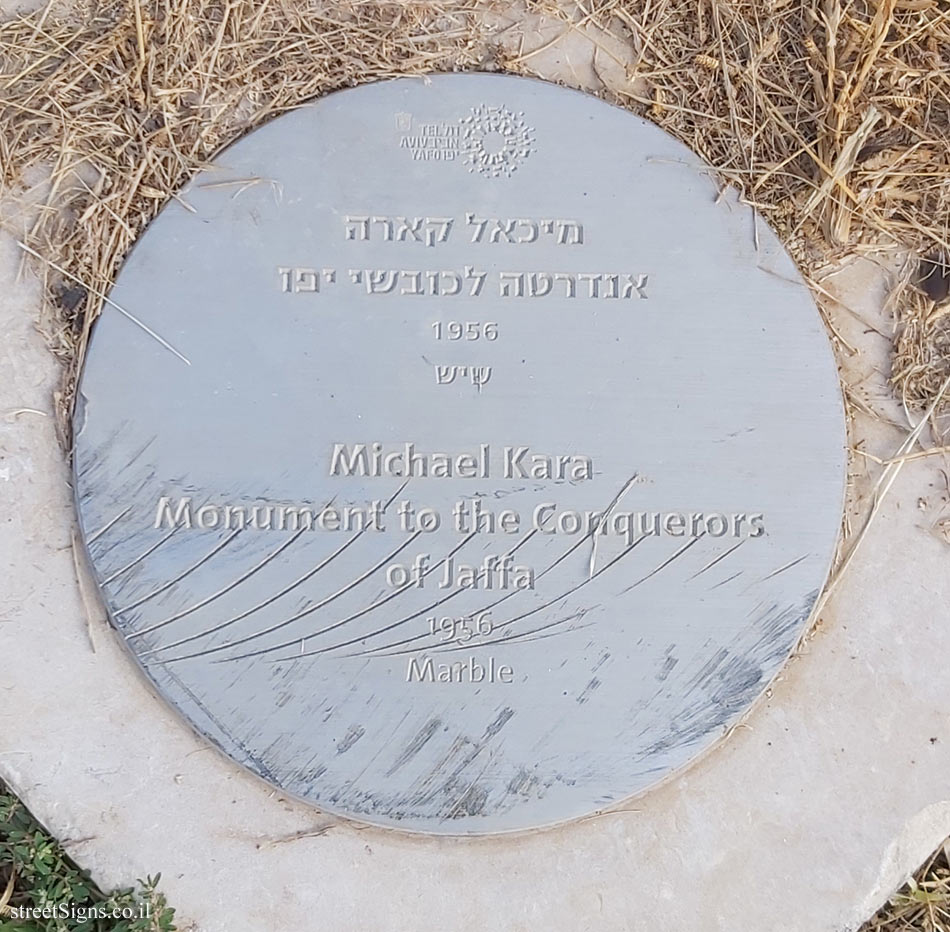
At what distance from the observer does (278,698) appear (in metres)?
1.44

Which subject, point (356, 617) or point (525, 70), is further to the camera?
point (525, 70)

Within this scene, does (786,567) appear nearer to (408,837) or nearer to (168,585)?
(408,837)

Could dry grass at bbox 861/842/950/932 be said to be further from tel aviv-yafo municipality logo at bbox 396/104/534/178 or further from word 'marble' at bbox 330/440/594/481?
tel aviv-yafo municipality logo at bbox 396/104/534/178

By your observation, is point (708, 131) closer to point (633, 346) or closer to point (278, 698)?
point (633, 346)

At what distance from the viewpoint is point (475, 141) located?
153 cm

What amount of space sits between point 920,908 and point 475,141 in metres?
1.44

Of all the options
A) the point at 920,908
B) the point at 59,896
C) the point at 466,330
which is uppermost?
the point at 466,330

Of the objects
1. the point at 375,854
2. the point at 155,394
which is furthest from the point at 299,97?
the point at 375,854

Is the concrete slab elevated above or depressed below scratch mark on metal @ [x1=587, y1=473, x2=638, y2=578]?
below

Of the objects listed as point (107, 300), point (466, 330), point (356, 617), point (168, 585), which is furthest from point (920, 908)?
point (107, 300)

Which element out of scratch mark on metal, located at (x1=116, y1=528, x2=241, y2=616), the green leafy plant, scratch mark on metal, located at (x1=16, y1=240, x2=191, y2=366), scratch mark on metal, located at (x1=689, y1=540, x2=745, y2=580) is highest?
scratch mark on metal, located at (x1=16, y1=240, x2=191, y2=366)

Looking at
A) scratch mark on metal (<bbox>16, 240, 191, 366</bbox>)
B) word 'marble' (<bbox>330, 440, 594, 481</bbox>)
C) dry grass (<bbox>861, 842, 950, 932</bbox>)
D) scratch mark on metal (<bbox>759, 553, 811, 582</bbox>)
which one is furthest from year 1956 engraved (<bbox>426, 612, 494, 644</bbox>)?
dry grass (<bbox>861, 842, 950, 932</bbox>)

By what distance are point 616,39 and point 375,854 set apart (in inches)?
52.5

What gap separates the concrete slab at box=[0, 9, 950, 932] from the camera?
58.4 inches
